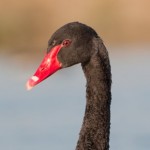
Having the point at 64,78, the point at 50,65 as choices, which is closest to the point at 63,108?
the point at 64,78

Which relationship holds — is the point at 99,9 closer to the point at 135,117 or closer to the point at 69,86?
the point at 69,86

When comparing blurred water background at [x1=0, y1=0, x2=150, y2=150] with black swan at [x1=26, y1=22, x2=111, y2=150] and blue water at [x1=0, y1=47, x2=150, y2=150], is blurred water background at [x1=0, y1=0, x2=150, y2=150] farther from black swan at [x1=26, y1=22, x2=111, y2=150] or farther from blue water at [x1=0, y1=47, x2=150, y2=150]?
black swan at [x1=26, y1=22, x2=111, y2=150]

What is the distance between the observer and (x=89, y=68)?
6.86 meters

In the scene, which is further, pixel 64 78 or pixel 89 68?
pixel 64 78

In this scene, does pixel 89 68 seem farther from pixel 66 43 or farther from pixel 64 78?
pixel 64 78

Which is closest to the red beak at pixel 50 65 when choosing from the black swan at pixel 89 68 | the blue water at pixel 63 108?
the black swan at pixel 89 68

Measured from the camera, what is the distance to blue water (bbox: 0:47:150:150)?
33.9 feet

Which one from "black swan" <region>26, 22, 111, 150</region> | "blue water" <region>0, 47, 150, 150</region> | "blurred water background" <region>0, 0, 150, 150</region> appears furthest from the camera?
"blurred water background" <region>0, 0, 150, 150</region>

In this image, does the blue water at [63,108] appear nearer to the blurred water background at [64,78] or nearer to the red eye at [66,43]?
the blurred water background at [64,78]

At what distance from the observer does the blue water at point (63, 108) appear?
1034 cm

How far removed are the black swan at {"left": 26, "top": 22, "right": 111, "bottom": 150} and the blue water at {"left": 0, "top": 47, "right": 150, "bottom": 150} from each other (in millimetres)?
3185

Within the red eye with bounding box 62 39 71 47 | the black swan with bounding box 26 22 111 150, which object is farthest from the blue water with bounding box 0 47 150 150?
the red eye with bounding box 62 39 71 47

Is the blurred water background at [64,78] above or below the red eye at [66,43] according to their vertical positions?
above

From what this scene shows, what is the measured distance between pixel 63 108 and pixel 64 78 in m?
1.81
